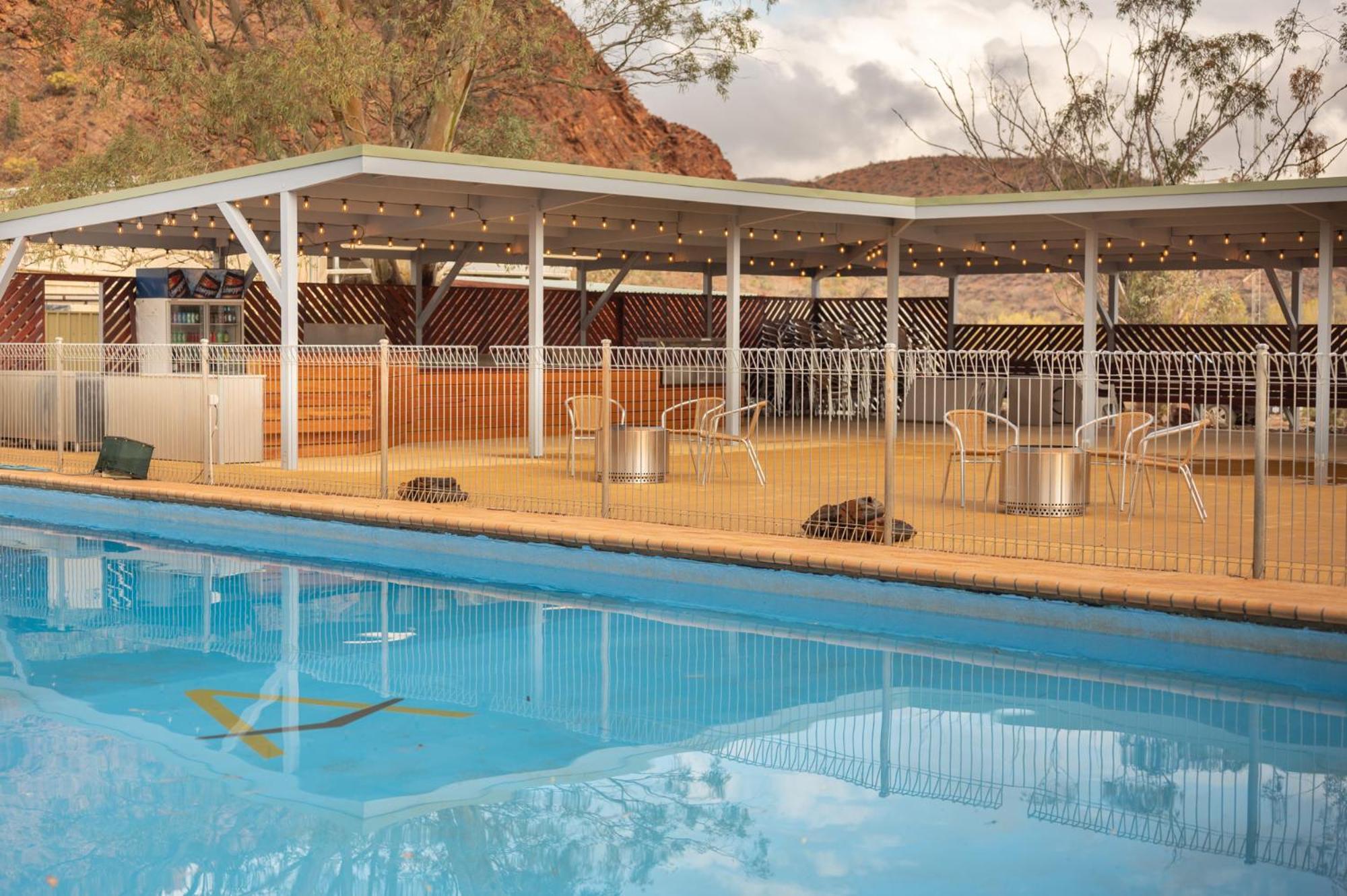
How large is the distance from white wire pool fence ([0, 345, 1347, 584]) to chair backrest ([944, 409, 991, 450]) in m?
0.02

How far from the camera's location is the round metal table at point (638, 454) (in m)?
10.8

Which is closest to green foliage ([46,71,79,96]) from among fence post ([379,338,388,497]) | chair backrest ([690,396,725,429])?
chair backrest ([690,396,725,429])

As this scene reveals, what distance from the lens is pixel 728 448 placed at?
1427 cm

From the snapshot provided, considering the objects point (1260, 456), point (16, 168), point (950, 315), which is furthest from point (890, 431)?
point (16, 168)

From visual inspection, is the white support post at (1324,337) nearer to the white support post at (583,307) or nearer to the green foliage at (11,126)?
the white support post at (583,307)

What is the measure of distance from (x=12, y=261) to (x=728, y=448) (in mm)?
7990

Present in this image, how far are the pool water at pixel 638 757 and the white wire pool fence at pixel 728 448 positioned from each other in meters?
1.15

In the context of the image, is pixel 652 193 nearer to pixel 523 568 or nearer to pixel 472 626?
pixel 523 568

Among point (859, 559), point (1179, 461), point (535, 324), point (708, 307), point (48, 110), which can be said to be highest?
point (48, 110)

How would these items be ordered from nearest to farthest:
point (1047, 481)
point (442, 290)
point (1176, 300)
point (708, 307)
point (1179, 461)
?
point (1179, 461)
point (1047, 481)
point (442, 290)
point (708, 307)
point (1176, 300)

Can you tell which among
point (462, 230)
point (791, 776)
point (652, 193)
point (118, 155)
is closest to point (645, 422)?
point (462, 230)

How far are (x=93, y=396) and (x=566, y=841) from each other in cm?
1002

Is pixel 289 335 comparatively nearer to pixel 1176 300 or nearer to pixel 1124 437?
pixel 1124 437

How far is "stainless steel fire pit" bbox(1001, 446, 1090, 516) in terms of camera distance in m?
8.93
